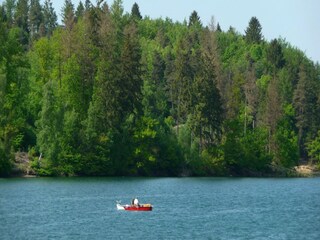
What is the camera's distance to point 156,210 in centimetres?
7406

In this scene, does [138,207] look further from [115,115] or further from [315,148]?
[315,148]

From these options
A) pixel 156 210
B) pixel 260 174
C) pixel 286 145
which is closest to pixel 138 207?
pixel 156 210

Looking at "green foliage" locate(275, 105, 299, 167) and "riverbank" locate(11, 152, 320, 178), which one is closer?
"riverbank" locate(11, 152, 320, 178)

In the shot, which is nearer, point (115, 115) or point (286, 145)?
point (115, 115)

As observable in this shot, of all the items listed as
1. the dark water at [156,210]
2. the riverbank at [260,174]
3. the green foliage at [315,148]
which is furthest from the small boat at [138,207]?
the green foliage at [315,148]

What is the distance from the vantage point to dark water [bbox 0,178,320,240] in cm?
5956

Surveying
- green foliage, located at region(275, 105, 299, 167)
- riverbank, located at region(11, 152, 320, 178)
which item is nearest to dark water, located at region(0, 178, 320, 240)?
riverbank, located at region(11, 152, 320, 178)

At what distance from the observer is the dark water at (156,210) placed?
2345 inches

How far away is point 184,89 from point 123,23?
29.2 meters

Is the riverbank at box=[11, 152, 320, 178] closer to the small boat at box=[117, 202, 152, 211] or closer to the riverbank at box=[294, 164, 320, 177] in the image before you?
the riverbank at box=[294, 164, 320, 177]

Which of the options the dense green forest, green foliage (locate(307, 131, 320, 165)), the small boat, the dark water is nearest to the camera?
the dark water

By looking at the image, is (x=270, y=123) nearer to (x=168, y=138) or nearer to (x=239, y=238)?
(x=168, y=138)

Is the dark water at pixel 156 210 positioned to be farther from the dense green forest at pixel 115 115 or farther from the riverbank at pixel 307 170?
the riverbank at pixel 307 170

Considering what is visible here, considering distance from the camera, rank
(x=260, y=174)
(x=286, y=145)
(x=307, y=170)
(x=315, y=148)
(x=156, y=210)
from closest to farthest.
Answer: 1. (x=156, y=210)
2. (x=260, y=174)
3. (x=286, y=145)
4. (x=307, y=170)
5. (x=315, y=148)
